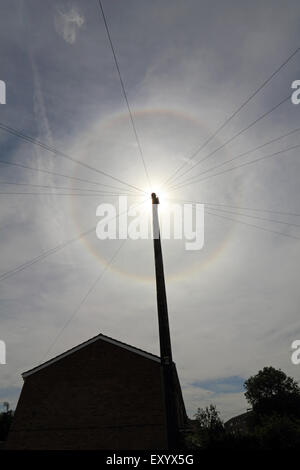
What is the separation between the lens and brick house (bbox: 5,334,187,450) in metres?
16.6

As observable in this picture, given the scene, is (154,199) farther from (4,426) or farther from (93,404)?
(4,426)

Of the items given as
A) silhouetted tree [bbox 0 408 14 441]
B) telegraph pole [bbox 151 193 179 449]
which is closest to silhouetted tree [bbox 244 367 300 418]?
silhouetted tree [bbox 0 408 14 441]

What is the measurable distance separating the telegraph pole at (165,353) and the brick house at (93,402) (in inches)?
358

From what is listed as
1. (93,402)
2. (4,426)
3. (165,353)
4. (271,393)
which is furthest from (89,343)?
(271,393)

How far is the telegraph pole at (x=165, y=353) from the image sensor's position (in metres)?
8.05

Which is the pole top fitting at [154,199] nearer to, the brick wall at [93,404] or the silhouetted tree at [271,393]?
the brick wall at [93,404]

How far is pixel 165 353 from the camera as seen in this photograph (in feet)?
30.6

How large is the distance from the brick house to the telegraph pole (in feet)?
29.8

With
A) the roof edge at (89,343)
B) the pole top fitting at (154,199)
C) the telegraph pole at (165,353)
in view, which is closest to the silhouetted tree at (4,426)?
the roof edge at (89,343)

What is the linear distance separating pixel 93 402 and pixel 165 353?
11.6 metres

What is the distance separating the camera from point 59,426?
17.2 meters

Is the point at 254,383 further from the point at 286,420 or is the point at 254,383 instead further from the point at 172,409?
the point at 172,409
